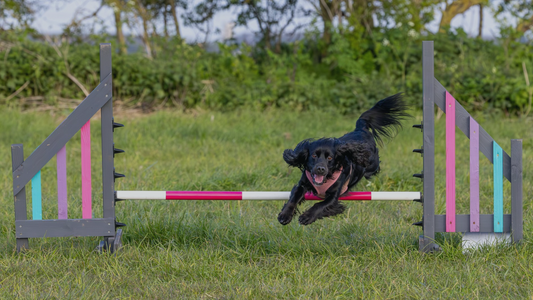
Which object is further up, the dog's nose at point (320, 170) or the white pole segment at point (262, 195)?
the dog's nose at point (320, 170)

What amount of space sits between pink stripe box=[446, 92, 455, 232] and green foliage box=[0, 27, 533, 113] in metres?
5.99

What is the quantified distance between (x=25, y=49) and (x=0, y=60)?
0.45m

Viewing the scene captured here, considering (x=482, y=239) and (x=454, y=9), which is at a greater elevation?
(x=454, y=9)

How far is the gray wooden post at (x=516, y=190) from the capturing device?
9.14ft

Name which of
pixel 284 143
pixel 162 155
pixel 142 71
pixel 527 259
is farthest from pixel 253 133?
pixel 527 259

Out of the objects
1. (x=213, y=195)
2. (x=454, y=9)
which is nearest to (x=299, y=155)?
(x=213, y=195)

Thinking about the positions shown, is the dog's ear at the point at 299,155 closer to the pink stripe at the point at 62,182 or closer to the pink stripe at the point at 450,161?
the pink stripe at the point at 450,161

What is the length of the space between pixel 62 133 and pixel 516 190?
2.44 m

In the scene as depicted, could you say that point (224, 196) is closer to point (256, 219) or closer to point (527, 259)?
point (256, 219)

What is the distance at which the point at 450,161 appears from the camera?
2.79m

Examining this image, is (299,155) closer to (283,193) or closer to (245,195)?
(283,193)

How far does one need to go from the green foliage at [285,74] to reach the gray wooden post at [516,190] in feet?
19.7

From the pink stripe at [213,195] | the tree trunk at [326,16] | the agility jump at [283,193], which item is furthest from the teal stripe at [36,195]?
the tree trunk at [326,16]

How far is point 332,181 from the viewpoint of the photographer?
2805 millimetres
